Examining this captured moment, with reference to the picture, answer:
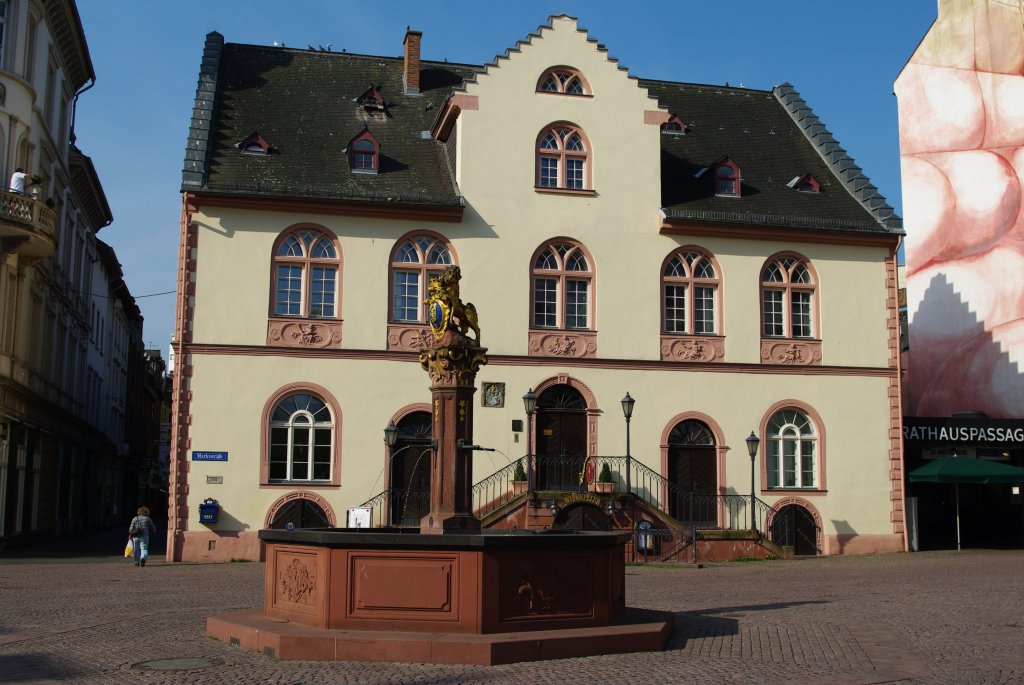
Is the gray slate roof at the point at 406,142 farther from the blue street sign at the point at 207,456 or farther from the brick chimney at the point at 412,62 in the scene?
the blue street sign at the point at 207,456

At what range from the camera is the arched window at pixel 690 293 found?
97.5 ft

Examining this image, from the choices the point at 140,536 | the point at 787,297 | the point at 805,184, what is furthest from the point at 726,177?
the point at 140,536

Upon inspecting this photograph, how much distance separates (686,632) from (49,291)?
92.7ft

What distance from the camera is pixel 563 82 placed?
30016mm

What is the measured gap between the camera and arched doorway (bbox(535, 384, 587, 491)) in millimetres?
28141

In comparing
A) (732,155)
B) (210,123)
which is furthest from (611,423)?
(210,123)

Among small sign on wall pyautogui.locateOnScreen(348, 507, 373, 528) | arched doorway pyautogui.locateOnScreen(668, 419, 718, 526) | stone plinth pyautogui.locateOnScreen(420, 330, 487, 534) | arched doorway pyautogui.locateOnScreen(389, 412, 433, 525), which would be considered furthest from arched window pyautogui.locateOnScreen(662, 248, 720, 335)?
stone plinth pyautogui.locateOnScreen(420, 330, 487, 534)

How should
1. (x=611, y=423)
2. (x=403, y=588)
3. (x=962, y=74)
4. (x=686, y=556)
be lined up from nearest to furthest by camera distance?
(x=403, y=588)
(x=686, y=556)
(x=611, y=423)
(x=962, y=74)

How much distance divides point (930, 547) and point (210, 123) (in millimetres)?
22975

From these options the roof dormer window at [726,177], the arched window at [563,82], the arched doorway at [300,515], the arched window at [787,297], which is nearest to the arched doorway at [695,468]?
the arched window at [787,297]

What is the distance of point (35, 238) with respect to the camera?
28938 mm

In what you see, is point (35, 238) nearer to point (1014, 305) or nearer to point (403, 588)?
point (403, 588)

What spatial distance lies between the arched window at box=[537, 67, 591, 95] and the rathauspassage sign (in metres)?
12.8

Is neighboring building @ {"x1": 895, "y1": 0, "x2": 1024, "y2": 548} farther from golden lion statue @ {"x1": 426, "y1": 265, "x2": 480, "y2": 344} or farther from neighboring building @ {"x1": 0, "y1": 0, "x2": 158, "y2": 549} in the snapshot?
neighboring building @ {"x1": 0, "y1": 0, "x2": 158, "y2": 549}
